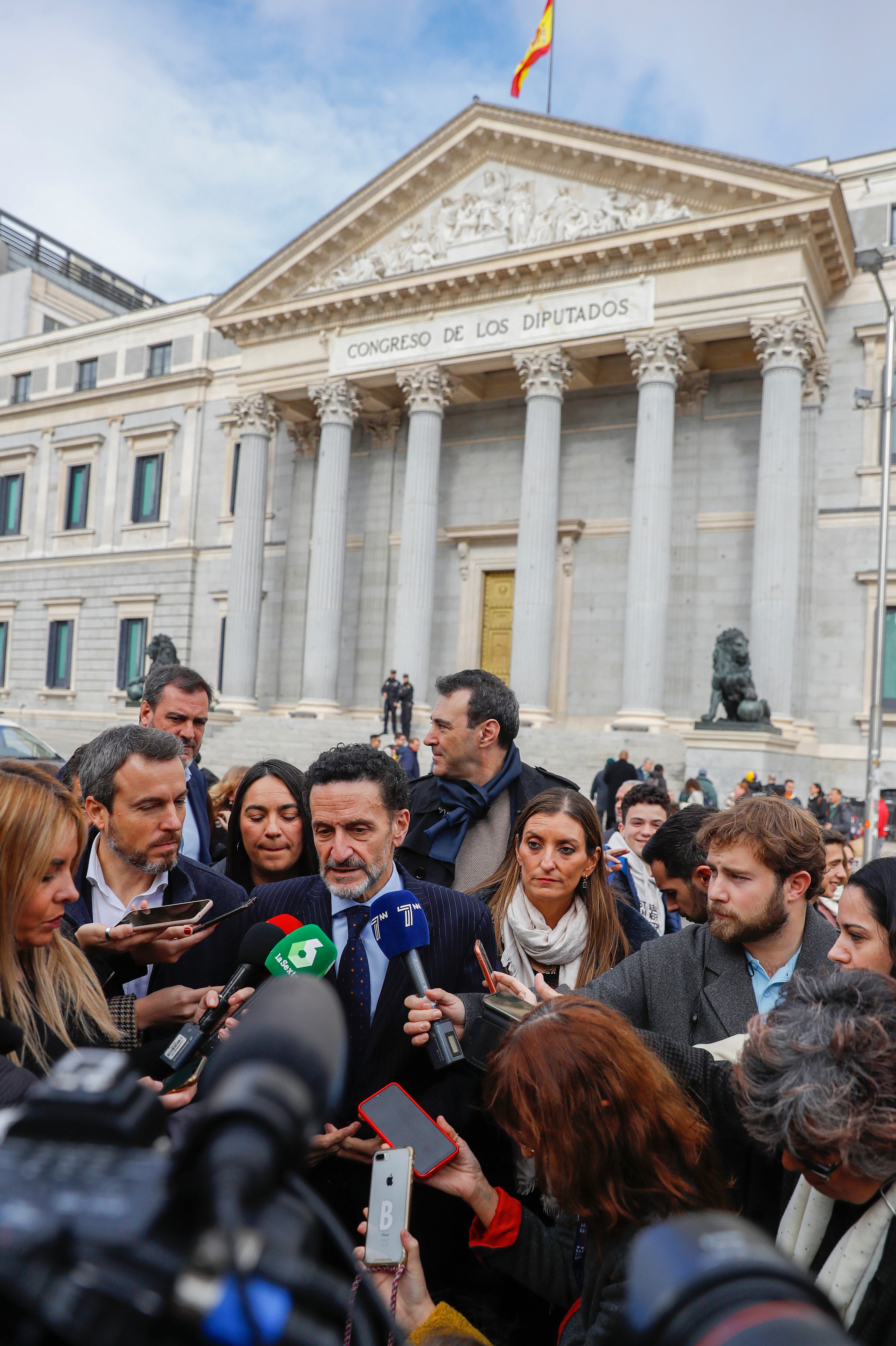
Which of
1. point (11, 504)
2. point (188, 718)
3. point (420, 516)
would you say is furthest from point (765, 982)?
point (11, 504)

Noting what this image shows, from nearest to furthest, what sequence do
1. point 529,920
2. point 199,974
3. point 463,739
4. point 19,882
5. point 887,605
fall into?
point 19,882, point 199,974, point 529,920, point 463,739, point 887,605

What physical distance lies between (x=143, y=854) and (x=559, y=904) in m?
1.51

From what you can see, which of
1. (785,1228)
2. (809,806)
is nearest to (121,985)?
(785,1228)

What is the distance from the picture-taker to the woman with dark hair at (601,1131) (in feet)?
6.14

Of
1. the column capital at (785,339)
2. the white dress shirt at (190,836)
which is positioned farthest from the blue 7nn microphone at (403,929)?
the column capital at (785,339)

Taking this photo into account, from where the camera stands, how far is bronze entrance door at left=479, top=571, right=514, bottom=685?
26.3 metres

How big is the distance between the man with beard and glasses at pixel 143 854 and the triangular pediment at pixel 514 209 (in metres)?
20.9

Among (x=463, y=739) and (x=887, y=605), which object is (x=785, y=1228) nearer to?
(x=463, y=739)

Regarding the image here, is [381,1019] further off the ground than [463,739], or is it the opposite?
[463,739]

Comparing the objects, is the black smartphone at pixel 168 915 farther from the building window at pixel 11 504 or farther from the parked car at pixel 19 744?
the building window at pixel 11 504

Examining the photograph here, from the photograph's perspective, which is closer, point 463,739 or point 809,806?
point 463,739

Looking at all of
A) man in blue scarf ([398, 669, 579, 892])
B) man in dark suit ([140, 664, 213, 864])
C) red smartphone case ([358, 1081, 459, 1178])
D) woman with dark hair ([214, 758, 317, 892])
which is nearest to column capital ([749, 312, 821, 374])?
man in blue scarf ([398, 669, 579, 892])

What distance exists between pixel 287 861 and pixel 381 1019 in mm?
1681

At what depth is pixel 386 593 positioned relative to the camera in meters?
27.7
